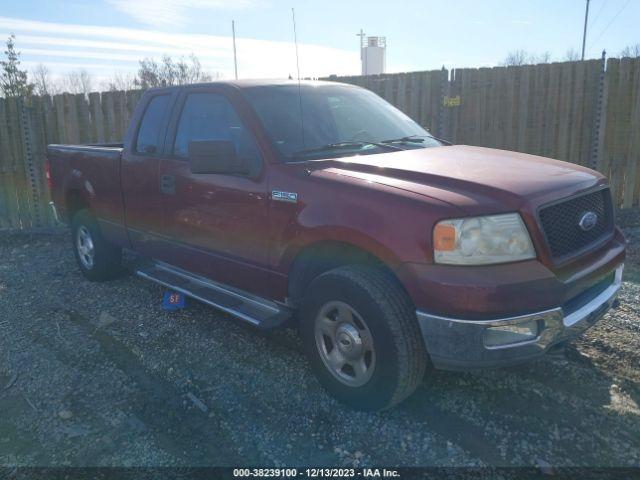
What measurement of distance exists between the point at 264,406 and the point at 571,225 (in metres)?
2.16

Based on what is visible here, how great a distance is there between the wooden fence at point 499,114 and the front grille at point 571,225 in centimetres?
545

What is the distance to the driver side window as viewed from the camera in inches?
153

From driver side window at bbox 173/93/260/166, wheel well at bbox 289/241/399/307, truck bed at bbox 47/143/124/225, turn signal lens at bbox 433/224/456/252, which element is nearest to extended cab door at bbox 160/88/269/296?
driver side window at bbox 173/93/260/166

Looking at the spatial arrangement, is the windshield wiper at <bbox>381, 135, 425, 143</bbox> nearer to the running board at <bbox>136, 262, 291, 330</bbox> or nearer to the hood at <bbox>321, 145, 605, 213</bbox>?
the hood at <bbox>321, 145, 605, 213</bbox>

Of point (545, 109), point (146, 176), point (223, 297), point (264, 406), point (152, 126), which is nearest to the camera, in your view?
point (264, 406)

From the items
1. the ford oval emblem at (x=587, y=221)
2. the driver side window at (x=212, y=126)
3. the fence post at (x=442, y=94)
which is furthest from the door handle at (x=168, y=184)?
the fence post at (x=442, y=94)

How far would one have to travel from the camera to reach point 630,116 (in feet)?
27.2

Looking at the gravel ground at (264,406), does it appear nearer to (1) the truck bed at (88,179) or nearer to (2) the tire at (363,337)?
(2) the tire at (363,337)

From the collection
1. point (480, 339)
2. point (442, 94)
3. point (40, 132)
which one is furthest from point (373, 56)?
point (480, 339)

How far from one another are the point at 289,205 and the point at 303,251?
0.31 m

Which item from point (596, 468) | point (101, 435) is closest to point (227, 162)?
point (101, 435)

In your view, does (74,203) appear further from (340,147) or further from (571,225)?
(571,225)

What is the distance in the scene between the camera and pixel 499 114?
8656 mm

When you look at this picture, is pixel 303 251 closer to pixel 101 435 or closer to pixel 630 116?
pixel 101 435
